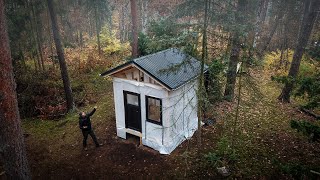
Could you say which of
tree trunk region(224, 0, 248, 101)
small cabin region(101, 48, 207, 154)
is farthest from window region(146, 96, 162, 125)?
tree trunk region(224, 0, 248, 101)

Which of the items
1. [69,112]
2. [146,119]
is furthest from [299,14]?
[69,112]

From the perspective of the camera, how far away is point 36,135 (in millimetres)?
12438

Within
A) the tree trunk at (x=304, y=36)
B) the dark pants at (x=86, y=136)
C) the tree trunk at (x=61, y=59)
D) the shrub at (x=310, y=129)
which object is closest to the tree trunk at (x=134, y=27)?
the tree trunk at (x=61, y=59)

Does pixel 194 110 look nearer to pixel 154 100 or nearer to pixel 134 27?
pixel 154 100

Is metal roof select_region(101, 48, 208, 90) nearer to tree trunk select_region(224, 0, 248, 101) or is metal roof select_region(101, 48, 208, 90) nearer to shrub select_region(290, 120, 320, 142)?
tree trunk select_region(224, 0, 248, 101)

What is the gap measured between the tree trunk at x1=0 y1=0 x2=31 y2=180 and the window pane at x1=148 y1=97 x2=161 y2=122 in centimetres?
488

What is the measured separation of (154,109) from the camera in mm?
10352

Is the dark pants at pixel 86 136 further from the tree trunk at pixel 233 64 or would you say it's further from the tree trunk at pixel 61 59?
the tree trunk at pixel 233 64

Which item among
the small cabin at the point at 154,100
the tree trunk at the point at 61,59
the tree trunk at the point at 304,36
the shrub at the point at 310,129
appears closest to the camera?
the shrub at the point at 310,129

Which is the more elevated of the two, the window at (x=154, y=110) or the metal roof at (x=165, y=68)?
the metal roof at (x=165, y=68)

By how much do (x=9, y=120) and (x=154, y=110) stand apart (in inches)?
209

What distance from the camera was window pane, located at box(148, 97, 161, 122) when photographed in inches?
402

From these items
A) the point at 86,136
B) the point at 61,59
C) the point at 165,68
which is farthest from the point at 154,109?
the point at 61,59

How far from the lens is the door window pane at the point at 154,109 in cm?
1020
